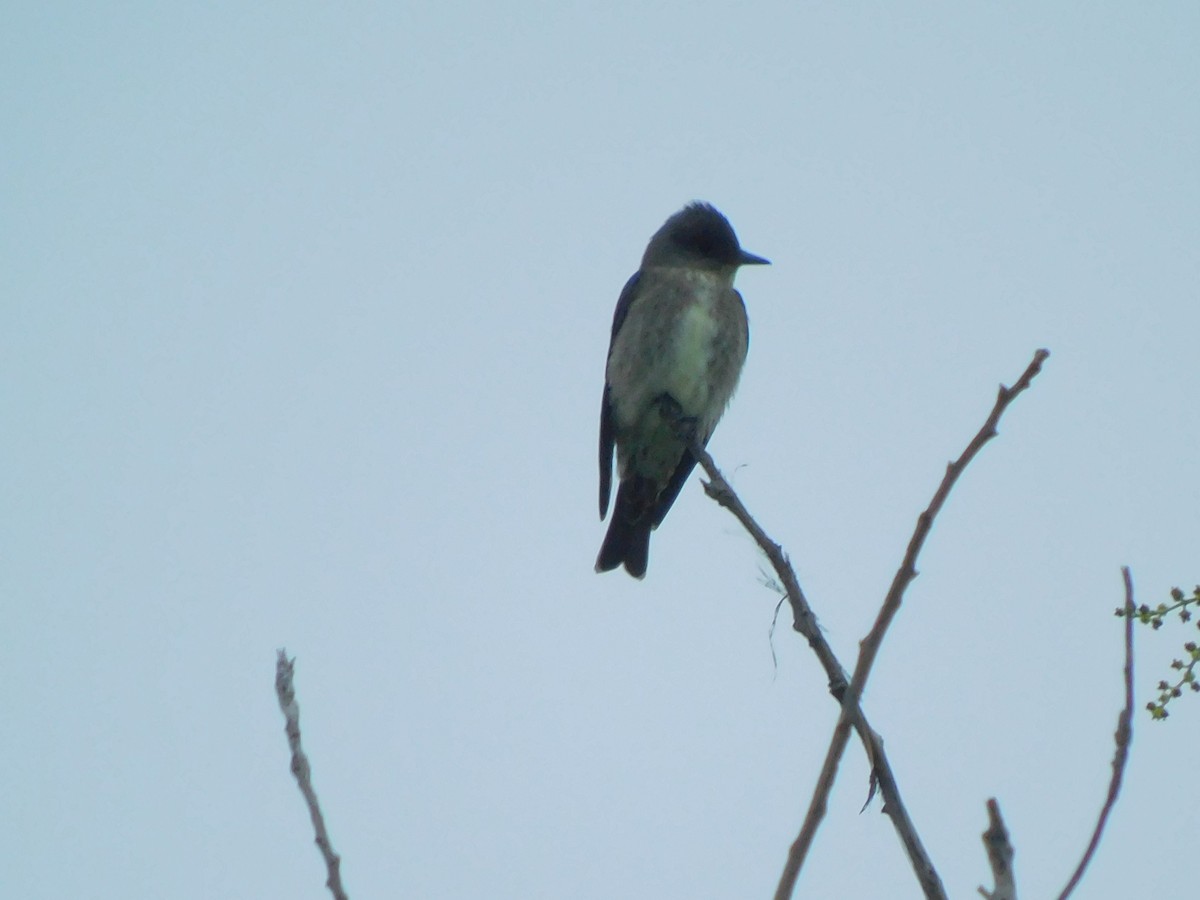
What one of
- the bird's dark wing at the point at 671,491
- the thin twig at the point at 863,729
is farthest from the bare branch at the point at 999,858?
the bird's dark wing at the point at 671,491

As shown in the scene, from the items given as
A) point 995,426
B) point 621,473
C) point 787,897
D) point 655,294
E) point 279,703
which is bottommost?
point 787,897

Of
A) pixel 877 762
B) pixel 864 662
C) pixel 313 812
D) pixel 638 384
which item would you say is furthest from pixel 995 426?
pixel 638 384

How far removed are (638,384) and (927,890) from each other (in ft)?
20.2

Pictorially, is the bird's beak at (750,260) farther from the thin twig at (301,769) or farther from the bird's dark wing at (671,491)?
the thin twig at (301,769)

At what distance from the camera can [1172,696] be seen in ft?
7.58

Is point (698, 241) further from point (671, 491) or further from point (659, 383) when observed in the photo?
point (671, 491)

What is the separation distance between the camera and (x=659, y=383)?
25.4ft

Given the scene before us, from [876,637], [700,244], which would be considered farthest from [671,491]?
[876,637]

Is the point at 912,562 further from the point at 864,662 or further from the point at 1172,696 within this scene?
the point at 1172,696

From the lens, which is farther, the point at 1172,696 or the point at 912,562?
the point at 1172,696

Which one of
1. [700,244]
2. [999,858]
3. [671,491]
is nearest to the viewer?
[999,858]

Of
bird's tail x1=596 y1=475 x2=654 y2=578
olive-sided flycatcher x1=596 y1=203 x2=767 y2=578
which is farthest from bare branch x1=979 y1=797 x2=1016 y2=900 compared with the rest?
bird's tail x1=596 y1=475 x2=654 y2=578

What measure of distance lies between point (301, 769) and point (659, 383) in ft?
18.9

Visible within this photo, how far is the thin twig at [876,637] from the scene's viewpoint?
1622 mm
